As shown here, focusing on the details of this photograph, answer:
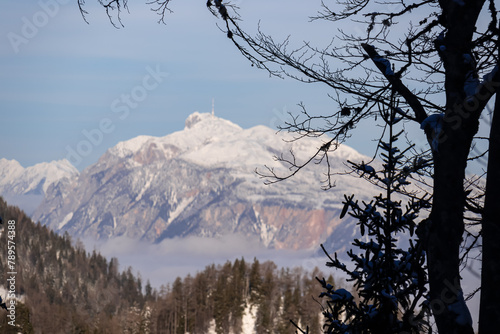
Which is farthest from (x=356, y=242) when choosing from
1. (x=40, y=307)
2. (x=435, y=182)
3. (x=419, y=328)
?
(x=40, y=307)

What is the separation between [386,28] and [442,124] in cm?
225

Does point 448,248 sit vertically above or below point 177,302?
below

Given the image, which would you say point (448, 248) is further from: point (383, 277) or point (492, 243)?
point (383, 277)

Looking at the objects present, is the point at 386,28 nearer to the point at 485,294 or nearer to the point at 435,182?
the point at 435,182

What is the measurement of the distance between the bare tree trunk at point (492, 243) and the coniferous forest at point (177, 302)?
244 feet

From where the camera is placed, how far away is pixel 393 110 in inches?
264

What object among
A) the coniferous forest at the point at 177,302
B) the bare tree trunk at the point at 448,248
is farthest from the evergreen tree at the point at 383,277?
the coniferous forest at the point at 177,302

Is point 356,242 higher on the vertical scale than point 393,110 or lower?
lower

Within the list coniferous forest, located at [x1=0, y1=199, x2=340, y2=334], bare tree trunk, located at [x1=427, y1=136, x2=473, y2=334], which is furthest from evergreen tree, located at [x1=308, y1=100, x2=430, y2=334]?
coniferous forest, located at [x1=0, y1=199, x2=340, y2=334]

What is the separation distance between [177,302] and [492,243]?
4577 inches

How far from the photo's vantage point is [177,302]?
388 ft

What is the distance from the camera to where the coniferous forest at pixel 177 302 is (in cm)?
10925

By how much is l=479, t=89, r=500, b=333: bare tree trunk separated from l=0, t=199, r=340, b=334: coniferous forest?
74.4 metres

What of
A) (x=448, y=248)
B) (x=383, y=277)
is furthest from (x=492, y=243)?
(x=383, y=277)
